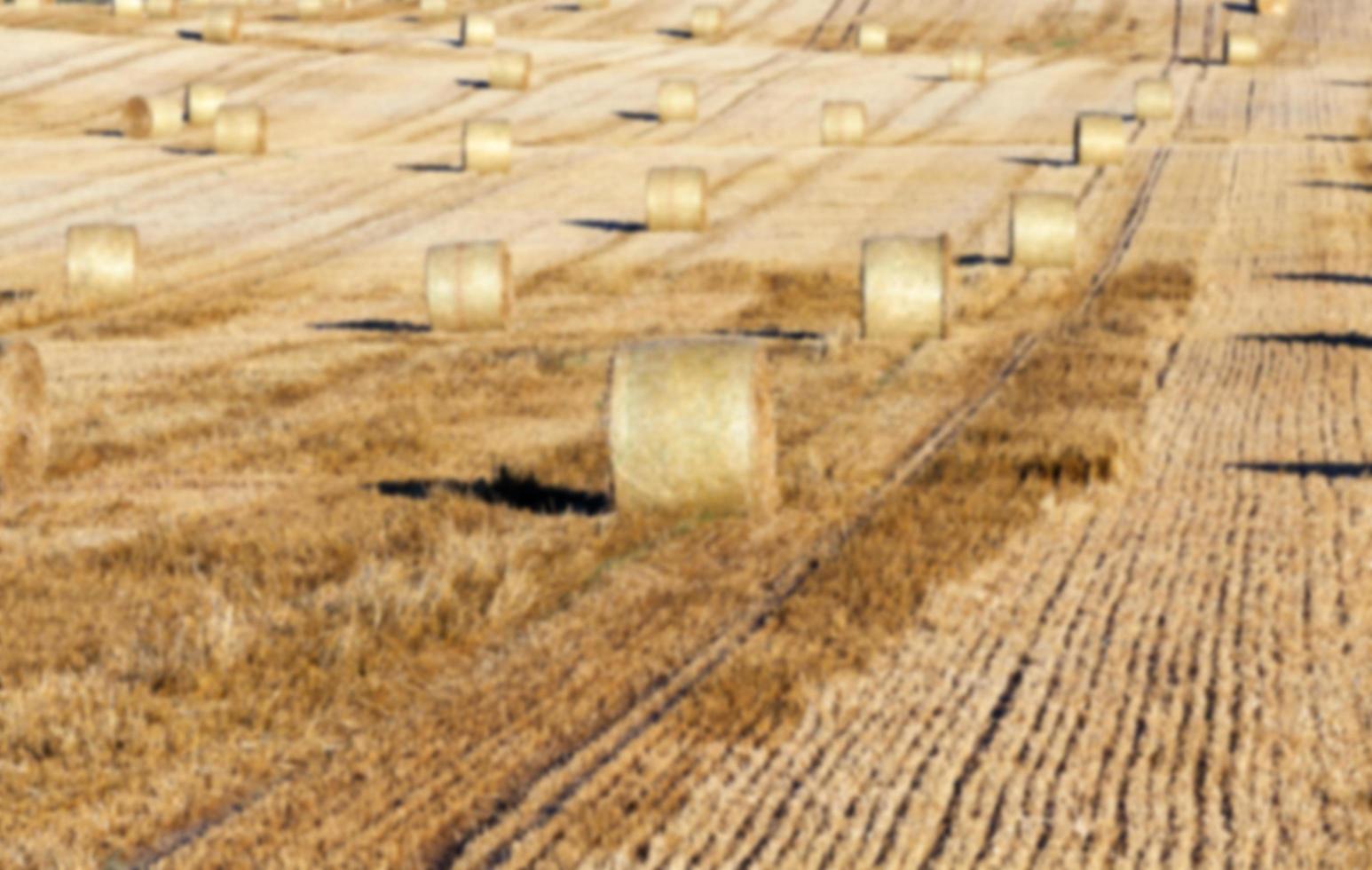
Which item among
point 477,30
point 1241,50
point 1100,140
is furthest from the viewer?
point 477,30

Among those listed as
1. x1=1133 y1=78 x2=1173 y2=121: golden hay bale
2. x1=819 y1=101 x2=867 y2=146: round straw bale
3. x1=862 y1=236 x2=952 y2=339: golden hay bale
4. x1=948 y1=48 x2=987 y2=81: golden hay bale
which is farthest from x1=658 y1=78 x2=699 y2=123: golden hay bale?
x1=862 y1=236 x2=952 y2=339: golden hay bale

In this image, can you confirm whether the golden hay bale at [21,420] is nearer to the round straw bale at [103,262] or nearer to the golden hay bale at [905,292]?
the golden hay bale at [905,292]

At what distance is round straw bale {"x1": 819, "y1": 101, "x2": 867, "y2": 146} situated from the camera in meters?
42.1

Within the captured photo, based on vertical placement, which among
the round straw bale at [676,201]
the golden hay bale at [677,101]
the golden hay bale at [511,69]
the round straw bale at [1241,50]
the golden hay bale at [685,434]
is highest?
the round straw bale at [1241,50]

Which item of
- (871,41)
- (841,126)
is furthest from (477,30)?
(841,126)

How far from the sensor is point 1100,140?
122ft

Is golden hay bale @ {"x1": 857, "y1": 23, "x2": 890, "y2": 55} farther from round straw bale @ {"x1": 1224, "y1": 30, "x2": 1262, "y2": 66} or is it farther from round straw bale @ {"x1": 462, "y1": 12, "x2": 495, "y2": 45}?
round straw bale @ {"x1": 462, "y1": 12, "x2": 495, "y2": 45}

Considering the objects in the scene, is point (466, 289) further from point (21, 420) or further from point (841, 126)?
point (841, 126)

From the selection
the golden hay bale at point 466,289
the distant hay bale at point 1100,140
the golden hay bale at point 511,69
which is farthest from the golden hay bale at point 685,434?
the golden hay bale at point 511,69

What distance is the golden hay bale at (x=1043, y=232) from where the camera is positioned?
25.8 metres

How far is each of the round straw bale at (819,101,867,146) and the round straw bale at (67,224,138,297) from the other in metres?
20.5

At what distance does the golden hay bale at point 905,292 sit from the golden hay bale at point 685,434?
8.36 metres

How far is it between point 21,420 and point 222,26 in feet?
150

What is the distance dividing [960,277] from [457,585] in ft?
52.7
